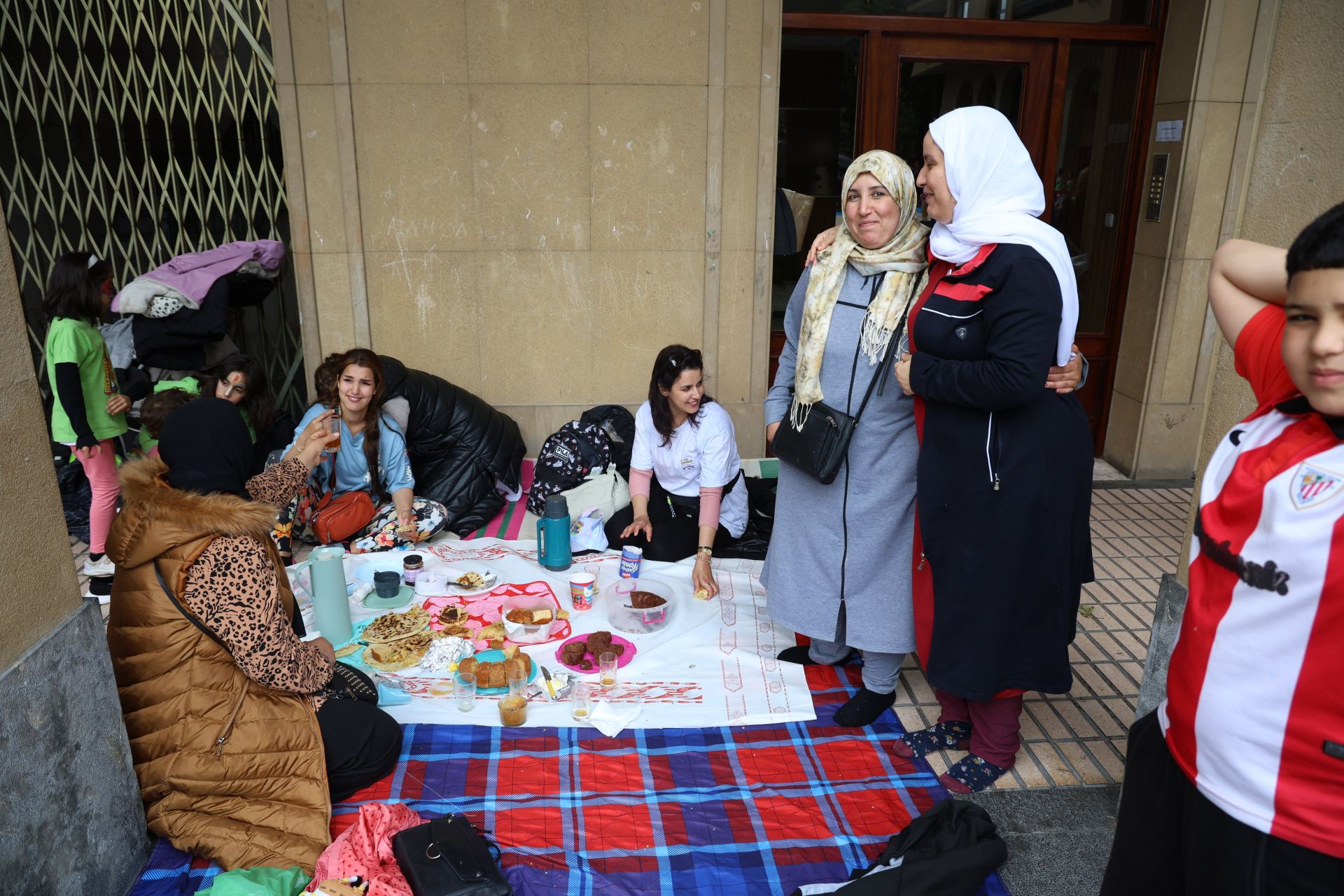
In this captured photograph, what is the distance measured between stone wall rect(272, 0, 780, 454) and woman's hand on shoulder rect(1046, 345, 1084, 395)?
2.81 m

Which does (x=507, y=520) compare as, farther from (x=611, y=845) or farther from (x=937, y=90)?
(x=937, y=90)

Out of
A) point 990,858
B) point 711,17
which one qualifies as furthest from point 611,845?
point 711,17

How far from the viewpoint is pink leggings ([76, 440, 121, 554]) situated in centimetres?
429

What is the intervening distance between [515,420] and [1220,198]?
163 inches

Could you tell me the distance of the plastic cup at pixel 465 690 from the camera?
10.2 feet

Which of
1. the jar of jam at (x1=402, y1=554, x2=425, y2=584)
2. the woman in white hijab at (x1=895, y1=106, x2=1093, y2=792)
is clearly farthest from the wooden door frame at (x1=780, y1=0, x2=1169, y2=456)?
the jar of jam at (x1=402, y1=554, x2=425, y2=584)

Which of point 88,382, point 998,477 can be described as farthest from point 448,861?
point 88,382

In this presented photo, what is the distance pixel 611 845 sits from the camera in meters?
2.55

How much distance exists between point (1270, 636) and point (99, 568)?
4.65 metres

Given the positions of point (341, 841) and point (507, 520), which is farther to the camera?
point (507, 520)

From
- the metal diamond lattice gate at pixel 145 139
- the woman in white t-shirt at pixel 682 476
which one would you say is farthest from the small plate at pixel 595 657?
the metal diamond lattice gate at pixel 145 139

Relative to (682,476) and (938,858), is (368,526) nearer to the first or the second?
(682,476)

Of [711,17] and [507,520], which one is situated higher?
[711,17]

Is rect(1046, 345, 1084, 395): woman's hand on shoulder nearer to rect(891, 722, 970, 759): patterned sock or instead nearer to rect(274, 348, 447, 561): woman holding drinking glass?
rect(891, 722, 970, 759): patterned sock
